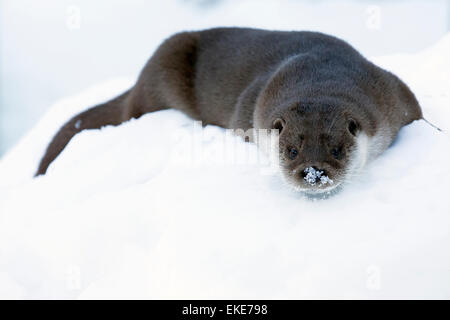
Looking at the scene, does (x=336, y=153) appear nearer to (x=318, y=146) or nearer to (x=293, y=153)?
(x=318, y=146)

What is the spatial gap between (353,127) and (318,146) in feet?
0.95

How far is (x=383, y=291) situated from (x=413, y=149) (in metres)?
1.03

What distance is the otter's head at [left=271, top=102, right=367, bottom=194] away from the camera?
2510 mm

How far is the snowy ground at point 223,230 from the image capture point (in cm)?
216

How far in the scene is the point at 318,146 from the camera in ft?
8.46

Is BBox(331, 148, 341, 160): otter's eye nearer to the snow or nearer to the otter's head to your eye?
the otter's head

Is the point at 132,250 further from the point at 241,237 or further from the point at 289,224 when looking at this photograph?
the point at 289,224

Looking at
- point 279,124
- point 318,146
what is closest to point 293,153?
point 318,146

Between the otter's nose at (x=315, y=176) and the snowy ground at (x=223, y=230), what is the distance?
113mm

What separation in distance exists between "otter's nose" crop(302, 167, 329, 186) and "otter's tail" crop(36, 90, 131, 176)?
215cm

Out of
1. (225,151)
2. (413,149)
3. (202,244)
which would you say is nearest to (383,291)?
(202,244)

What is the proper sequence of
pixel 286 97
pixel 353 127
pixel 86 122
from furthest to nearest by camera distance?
pixel 86 122 < pixel 286 97 < pixel 353 127

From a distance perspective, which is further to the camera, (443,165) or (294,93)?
(294,93)

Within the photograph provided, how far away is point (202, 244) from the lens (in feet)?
7.68
